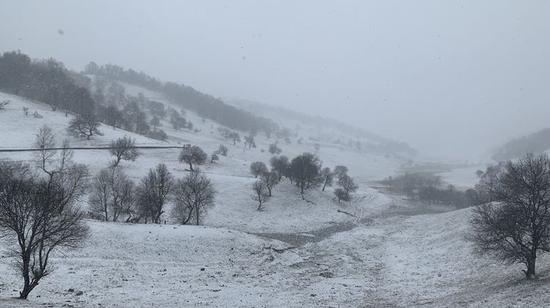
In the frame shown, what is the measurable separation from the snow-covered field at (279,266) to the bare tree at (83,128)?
47.7 meters

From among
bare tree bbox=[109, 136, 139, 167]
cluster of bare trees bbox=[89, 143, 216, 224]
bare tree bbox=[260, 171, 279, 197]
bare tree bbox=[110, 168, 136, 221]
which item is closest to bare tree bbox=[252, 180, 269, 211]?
bare tree bbox=[260, 171, 279, 197]

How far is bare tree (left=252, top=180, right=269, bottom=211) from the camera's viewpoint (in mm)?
72188

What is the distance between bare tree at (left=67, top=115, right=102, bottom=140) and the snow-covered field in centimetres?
4770

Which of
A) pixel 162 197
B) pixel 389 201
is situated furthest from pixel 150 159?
pixel 389 201

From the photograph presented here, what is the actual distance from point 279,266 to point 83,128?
78.9 m

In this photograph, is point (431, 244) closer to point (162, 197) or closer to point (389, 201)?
point (162, 197)

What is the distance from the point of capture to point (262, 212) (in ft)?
231

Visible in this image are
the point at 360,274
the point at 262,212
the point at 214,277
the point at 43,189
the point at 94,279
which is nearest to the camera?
the point at 43,189

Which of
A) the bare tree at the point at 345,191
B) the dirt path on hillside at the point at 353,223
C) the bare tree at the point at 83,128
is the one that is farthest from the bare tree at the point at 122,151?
the bare tree at the point at 345,191

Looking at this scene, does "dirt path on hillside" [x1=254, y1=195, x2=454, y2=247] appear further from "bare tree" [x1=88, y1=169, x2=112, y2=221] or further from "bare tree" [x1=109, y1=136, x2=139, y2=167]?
"bare tree" [x1=109, y1=136, x2=139, y2=167]

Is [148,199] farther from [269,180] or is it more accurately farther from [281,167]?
[281,167]

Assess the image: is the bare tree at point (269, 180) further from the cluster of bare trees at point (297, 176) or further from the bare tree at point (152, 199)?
the bare tree at point (152, 199)

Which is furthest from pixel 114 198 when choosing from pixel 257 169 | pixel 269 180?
pixel 257 169

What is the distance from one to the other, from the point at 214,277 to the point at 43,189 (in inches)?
638
